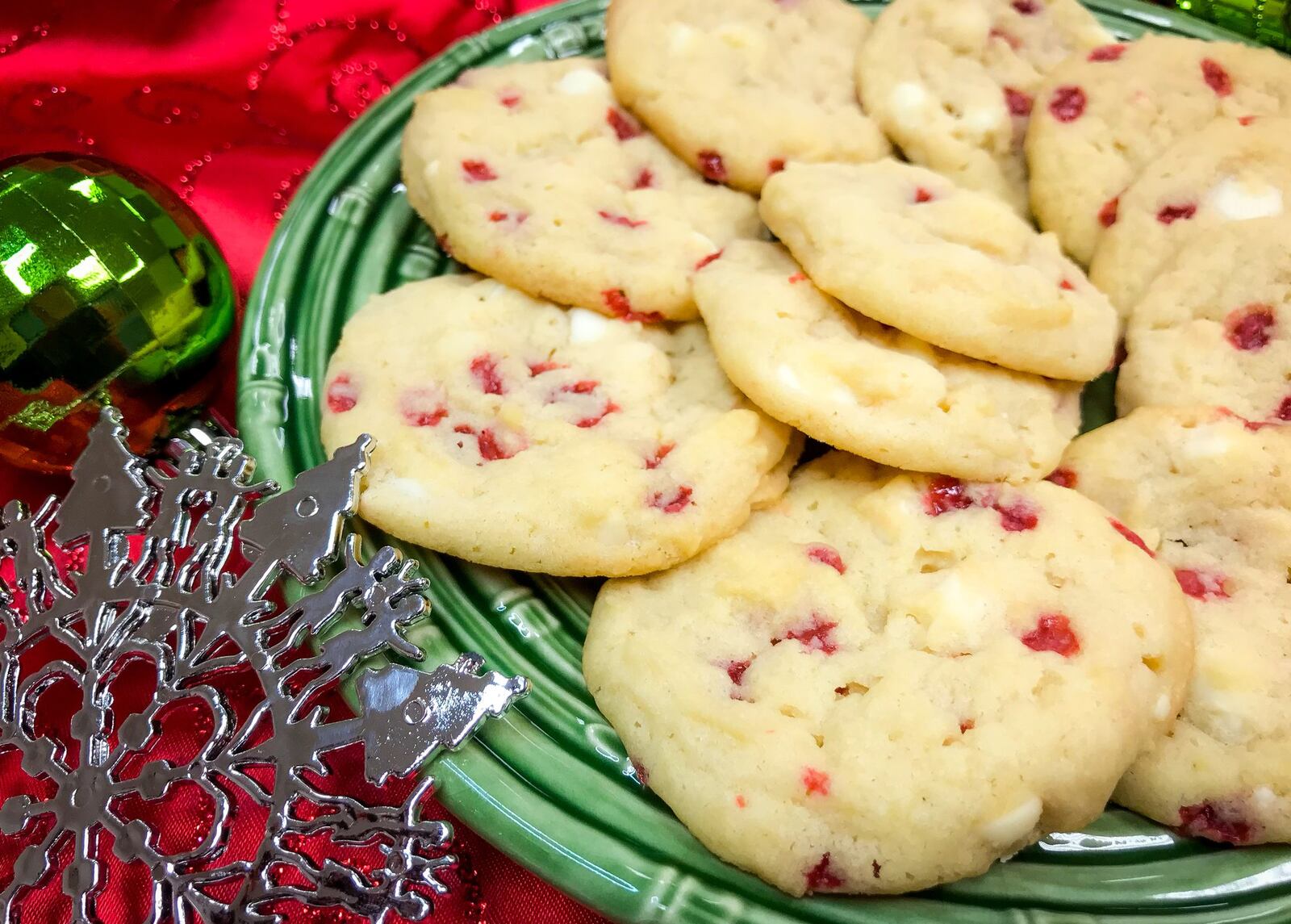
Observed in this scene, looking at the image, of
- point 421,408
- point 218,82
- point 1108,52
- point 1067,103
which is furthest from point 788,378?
point 218,82

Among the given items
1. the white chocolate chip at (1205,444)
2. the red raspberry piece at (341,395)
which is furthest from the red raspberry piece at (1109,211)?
the red raspberry piece at (341,395)

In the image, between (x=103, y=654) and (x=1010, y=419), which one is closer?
(x=103, y=654)

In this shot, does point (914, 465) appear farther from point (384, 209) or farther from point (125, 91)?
point (125, 91)

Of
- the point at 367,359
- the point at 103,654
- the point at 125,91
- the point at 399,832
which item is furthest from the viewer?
the point at 125,91

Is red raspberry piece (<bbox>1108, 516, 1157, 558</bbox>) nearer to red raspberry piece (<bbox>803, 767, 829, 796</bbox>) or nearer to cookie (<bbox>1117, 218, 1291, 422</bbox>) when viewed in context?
cookie (<bbox>1117, 218, 1291, 422</bbox>)

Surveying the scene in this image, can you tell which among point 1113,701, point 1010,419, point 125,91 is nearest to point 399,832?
point 1113,701

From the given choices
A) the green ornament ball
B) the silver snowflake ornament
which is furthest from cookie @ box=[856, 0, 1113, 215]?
the green ornament ball

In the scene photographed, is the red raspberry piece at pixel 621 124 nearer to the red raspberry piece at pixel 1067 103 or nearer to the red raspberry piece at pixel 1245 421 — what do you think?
the red raspberry piece at pixel 1067 103
